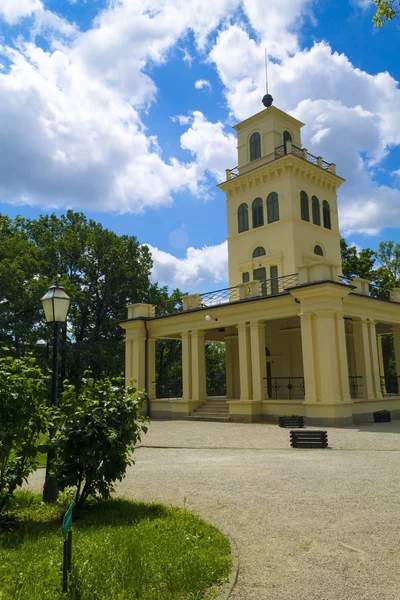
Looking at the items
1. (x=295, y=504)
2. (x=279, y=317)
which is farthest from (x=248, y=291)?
(x=295, y=504)

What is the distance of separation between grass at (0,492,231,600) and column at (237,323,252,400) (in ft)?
49.1

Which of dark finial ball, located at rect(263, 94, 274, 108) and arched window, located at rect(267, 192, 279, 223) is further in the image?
dark finial ball, located at rect(263, 94, 274, 108)

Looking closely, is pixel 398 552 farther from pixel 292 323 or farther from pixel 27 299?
pixel 27 299

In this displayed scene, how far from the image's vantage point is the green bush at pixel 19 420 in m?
6.18

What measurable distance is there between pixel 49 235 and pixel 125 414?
3207 centimetres

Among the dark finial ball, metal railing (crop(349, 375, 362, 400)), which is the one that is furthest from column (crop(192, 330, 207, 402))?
the dark finial ball

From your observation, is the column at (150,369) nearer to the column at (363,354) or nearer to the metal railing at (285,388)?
the metal railing at (285,388)

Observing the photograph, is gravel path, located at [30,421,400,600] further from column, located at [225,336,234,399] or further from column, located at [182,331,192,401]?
column, located at [225,336,234,399]

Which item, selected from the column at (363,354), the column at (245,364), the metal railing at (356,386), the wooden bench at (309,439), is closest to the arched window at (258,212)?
the column at (245,364)

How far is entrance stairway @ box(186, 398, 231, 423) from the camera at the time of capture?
21.9m

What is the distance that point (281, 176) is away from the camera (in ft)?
86.3

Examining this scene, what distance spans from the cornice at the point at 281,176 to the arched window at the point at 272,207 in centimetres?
89

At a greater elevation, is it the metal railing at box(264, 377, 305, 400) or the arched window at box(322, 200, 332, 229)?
the arched window at box(322, 200, 332, 229)

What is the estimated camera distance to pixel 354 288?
20.2 metres
